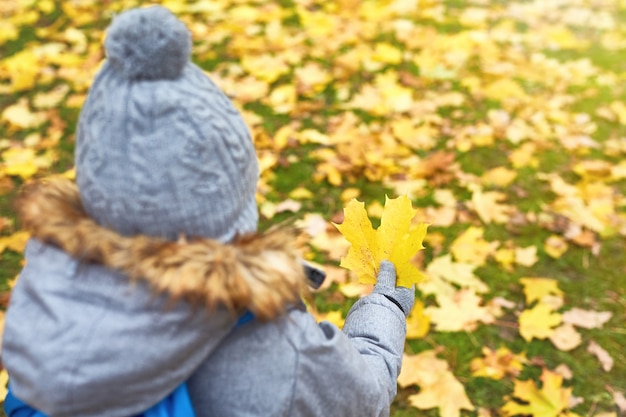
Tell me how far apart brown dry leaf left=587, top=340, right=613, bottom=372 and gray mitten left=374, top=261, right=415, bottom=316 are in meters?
1.11

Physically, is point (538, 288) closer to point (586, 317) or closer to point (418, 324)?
point (586, 317)

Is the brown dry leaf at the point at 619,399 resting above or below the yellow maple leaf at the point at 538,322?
below

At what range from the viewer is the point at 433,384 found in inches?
84.3

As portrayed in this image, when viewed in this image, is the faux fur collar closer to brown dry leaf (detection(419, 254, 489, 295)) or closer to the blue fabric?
the blue fabric

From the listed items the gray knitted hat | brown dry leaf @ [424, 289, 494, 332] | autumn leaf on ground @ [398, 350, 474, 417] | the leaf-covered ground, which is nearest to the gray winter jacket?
the gray knitted hat

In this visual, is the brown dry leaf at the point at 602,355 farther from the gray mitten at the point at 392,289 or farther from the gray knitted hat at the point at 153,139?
the gray knitted hat at the point at 153,139

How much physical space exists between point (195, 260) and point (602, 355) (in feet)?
6.24

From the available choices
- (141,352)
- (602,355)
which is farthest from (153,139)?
(602,355)

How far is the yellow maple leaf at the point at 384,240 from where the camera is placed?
154cm

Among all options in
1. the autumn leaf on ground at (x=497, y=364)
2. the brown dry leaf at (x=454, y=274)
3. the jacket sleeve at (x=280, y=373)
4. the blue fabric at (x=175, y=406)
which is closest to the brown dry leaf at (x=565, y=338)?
the autumn leaf on ground at (x=497, y=364)

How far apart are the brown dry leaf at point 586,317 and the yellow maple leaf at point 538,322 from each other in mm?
51

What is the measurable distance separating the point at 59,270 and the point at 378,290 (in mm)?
812

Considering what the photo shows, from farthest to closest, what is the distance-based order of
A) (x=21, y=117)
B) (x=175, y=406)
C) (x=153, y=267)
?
(x=21, y=117) → (x=175, y=406) → (x=153, y=267)

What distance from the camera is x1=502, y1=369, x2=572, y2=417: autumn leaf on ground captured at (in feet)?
6.73
